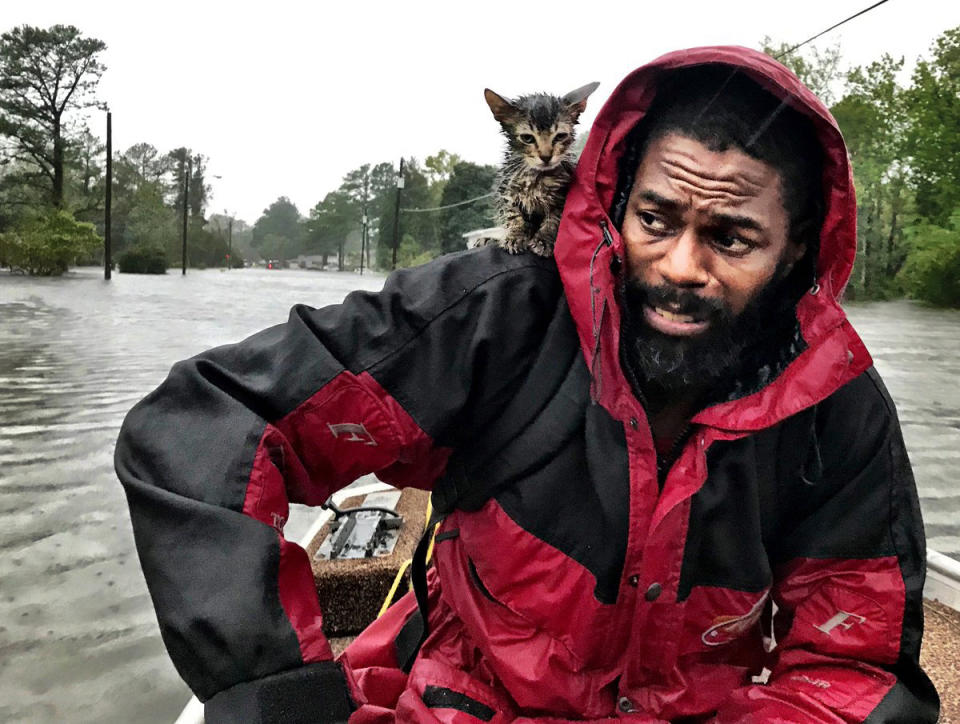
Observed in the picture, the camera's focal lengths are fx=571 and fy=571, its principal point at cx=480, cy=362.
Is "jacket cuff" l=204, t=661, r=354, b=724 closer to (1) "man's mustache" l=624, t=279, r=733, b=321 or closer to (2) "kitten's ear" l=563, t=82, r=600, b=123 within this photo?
(1) "man's mustache" l=624, t=279, r=733, b=321

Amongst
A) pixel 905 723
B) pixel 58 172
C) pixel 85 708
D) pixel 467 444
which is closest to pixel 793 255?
pixel 467 444

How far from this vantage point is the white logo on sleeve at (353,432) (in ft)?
2.83

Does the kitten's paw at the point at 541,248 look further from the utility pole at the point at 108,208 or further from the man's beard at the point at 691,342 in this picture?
the utility pole at the point at 108,208

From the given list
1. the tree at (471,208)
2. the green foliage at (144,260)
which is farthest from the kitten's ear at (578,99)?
the green foliage at (144,260)

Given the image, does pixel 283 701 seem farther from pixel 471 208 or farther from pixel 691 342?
pixel 471 208

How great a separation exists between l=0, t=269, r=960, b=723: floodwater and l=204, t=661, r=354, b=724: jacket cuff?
1.57 m

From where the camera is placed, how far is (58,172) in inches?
266

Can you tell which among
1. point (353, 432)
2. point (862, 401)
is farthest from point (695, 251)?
point (353, 432)

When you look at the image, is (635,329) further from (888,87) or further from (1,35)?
(1,35)

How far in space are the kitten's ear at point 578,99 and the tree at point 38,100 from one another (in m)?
7.59

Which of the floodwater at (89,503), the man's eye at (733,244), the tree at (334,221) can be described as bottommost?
the floodwater at (89,503)

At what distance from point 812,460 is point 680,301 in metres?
0.37

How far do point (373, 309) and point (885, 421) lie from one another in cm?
90

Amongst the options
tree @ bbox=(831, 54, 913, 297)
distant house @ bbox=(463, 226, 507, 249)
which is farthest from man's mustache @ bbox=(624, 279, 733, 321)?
tree @ bbox=(831, 54, 913, 297)
